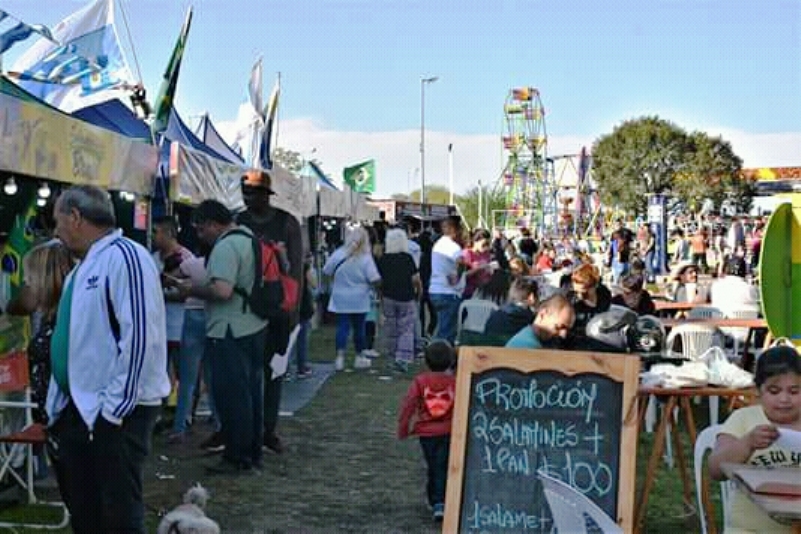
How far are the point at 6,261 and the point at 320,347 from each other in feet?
27.7

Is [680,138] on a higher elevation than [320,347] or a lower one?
higher

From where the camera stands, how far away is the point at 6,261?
6.07m

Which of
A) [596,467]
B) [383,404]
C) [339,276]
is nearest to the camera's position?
[596,467]

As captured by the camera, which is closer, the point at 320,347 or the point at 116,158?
the point at 116,158

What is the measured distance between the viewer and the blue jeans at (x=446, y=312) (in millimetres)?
12164

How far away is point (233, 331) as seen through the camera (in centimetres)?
646

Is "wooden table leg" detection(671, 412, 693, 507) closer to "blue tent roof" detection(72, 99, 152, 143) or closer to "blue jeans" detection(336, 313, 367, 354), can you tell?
"blue tent roof" detection(72, 99, 152, 143)

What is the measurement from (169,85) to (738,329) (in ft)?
19.3

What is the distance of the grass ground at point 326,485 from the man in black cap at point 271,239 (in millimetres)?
325

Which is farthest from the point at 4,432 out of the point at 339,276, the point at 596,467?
the point at 339,276

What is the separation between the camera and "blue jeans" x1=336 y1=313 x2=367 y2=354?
12.0 metres

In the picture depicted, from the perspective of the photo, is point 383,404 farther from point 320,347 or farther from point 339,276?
point 320,347

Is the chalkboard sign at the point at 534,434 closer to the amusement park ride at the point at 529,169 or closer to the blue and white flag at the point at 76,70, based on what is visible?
the blue and white flag at the point at 76,70

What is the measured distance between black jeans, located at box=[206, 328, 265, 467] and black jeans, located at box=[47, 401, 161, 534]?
103 inches
